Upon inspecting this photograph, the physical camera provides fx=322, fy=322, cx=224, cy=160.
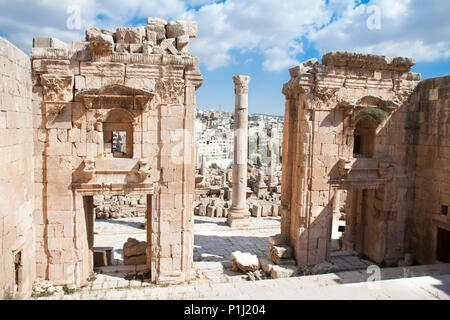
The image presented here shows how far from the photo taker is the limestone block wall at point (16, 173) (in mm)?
6844

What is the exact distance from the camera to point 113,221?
16.8 m

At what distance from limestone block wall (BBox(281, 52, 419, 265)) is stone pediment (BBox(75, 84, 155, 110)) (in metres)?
A: 4.79

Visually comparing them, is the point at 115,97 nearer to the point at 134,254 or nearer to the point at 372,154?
the point at 134,254

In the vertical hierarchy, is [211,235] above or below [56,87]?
below

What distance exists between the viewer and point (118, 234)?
A: 15039 millimetres

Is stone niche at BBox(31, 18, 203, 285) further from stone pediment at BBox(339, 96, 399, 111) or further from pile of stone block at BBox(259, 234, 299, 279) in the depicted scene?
stone pediment at BBox(339, 96, 399, 111)

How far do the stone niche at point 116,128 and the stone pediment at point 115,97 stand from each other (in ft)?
0.08

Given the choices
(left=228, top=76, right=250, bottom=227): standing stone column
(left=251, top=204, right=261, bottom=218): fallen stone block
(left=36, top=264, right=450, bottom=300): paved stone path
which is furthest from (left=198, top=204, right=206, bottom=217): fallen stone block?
(left=36, top=264, right=450, bottom=300): paved stone path

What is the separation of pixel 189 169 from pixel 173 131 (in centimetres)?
117

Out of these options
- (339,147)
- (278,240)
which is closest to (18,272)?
(278,240)

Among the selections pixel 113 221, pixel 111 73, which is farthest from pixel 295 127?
pixel 113 221

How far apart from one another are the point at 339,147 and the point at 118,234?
10.6 meters

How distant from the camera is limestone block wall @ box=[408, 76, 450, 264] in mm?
10305

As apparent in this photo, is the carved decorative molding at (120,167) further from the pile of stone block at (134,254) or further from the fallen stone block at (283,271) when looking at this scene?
the fallen stone block at (283,271)
